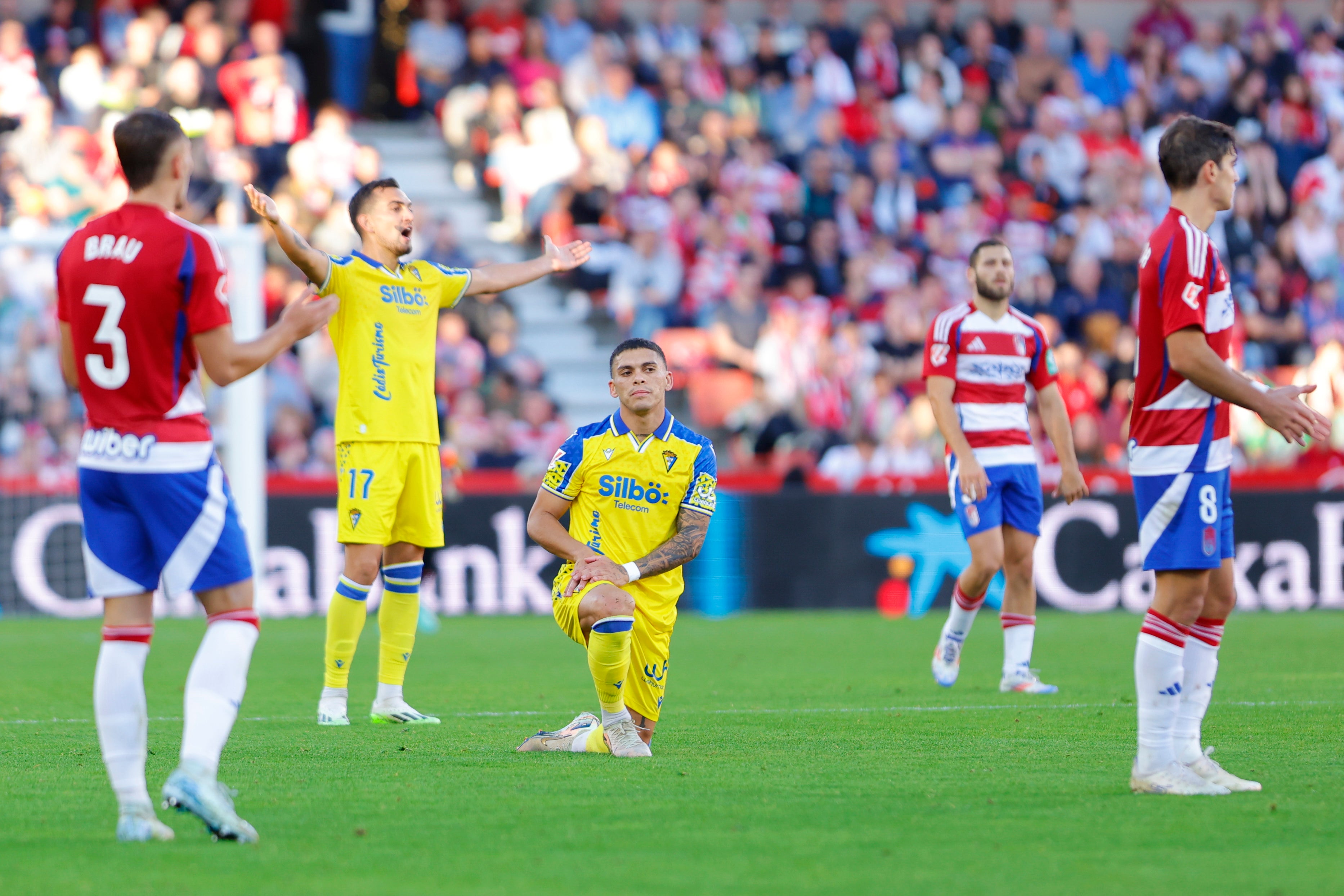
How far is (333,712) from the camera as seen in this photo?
7746 millimetres

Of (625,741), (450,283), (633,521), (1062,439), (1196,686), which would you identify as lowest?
(625,741)

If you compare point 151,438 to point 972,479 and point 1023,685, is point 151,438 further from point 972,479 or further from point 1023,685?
point 1023,685

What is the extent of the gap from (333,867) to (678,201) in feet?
51.5

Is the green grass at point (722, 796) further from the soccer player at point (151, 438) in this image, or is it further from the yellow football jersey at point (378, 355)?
the yellow football jersey at point (378, 355)

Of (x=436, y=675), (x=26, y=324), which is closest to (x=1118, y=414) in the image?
(x=436, y=675)

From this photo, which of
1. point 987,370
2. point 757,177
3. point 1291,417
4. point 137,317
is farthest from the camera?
point 757,177

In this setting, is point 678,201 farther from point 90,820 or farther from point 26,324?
point 90,820

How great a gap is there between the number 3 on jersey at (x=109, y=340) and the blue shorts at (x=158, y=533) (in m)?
0.27

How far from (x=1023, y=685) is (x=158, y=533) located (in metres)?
5.53

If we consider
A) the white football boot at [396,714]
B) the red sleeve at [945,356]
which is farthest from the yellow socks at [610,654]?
the red sleeve at [945,356]

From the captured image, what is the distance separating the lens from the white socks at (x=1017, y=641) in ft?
30.2

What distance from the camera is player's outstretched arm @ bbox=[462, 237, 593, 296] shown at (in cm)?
813

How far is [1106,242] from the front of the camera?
69.2 feet

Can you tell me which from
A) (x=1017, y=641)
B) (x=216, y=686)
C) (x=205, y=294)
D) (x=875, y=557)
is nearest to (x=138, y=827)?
(x=216, y=686)
